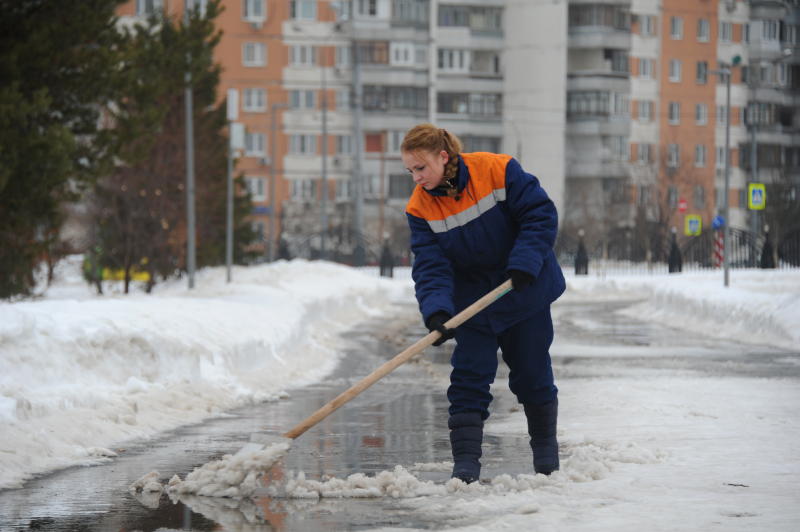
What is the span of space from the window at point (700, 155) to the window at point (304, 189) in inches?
947

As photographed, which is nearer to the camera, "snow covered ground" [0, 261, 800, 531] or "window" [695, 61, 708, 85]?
"snow covered ground" [0, 261, 800, 531]

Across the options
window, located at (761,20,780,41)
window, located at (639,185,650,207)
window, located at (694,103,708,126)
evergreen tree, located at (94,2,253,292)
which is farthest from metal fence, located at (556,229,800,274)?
window, located at (761,20,780,41)

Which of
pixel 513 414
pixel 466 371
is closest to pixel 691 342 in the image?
pixel 513 414

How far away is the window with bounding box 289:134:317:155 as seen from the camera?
85.1m

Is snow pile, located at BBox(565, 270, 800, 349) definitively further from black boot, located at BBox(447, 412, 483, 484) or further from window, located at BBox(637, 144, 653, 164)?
window, located at BBox(637, 144, 653, 164)

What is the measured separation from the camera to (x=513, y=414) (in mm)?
10680

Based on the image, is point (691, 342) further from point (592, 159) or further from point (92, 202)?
point (592, 159)

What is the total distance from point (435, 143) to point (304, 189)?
7822 cm

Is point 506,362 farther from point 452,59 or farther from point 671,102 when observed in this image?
point 671,102

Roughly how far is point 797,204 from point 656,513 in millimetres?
56500

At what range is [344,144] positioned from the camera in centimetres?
8500

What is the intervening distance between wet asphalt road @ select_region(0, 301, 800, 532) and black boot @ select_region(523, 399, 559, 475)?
302mm

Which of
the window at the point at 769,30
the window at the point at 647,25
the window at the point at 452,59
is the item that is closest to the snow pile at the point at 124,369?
the window at the point at 452,59

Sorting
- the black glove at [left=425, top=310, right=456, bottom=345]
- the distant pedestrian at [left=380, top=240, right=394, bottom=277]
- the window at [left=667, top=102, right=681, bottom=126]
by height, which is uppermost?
the window at [left=667, top=102, right=681, bottom=126]
